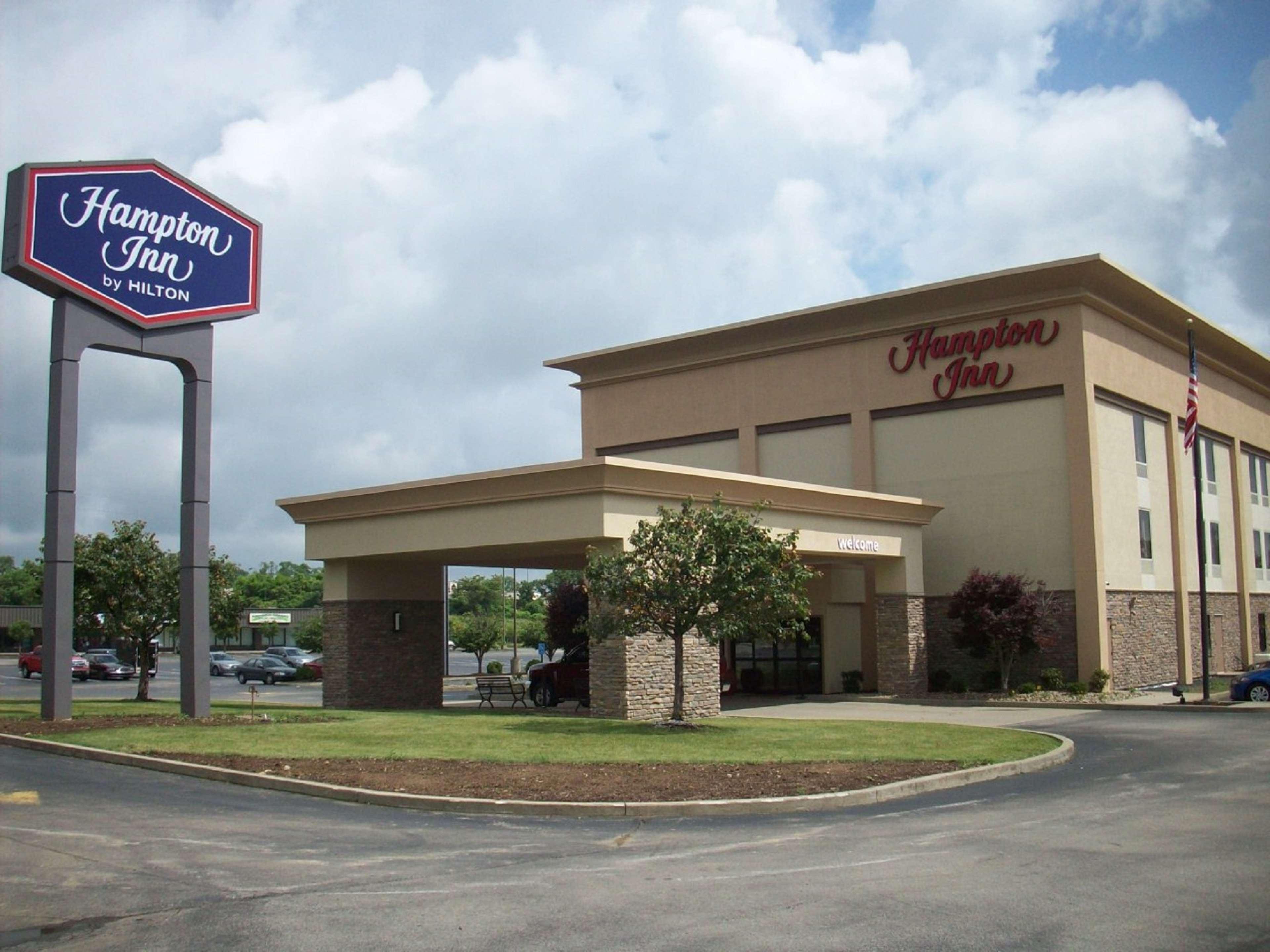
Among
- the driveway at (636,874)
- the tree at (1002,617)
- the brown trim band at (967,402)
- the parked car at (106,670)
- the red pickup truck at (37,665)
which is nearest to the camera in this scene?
the driveway at (636,874)

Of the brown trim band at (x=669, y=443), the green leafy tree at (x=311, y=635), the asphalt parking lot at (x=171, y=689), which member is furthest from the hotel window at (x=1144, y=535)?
the green leafy tree at (x=311, y=635)

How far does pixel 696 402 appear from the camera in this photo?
4178cm

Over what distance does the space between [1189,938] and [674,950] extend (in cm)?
336

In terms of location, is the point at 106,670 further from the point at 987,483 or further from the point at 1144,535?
the point at 1144,535

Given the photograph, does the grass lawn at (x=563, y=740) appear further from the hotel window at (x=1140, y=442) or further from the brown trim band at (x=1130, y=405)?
the hotel window at (x=1140, y=442)

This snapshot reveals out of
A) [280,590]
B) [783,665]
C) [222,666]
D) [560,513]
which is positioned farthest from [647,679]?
[280,590]

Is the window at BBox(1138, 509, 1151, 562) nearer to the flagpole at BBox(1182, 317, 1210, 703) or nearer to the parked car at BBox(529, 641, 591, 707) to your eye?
the flagpole at BBox(1182, 317, 1210, 703)

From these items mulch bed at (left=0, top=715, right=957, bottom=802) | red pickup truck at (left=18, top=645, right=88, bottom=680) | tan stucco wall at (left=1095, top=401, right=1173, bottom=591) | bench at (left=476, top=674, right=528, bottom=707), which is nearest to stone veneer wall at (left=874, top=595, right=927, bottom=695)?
tan stucco wall at (left=1095, top=401, right=1173, bottom=591)

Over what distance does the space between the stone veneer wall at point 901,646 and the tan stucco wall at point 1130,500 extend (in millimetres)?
5683

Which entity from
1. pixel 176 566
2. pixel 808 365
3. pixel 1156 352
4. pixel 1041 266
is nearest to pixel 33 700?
pixel 176 566

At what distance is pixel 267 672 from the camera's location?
5903cm

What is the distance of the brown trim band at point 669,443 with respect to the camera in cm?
4122

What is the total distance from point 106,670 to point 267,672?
8.32 m

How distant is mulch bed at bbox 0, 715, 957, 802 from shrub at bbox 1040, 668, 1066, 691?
17.1m
